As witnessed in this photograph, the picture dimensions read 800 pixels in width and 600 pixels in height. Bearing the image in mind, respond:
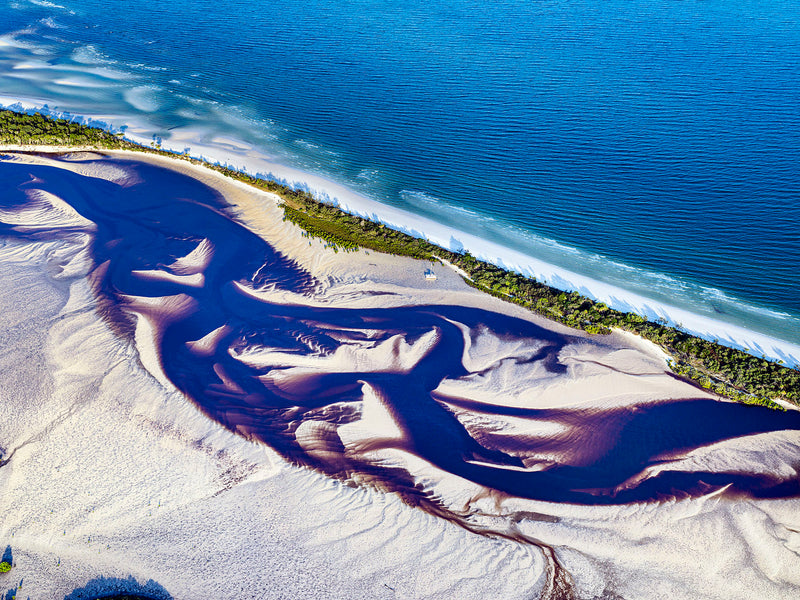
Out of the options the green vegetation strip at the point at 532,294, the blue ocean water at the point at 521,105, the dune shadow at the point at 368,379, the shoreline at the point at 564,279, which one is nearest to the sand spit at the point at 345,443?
the dune shadow at the point at 368,379

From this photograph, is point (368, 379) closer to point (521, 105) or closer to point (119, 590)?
point (119, 590)

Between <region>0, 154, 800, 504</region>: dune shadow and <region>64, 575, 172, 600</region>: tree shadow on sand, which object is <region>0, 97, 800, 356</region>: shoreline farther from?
<region>64, 575, 172, 600</region>: tree shadow on sand

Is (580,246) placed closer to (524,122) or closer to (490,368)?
(490,368)

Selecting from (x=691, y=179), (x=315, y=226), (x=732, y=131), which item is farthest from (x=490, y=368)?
(x=732, y=131)

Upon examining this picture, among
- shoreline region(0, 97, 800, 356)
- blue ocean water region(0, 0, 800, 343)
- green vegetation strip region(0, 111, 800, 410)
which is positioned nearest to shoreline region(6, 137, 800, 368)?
shoreline region(0, 97, 800, 356)

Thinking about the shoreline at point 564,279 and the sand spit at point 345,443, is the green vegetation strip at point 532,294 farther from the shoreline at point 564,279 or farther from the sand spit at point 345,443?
the sand spit at point 345,443
